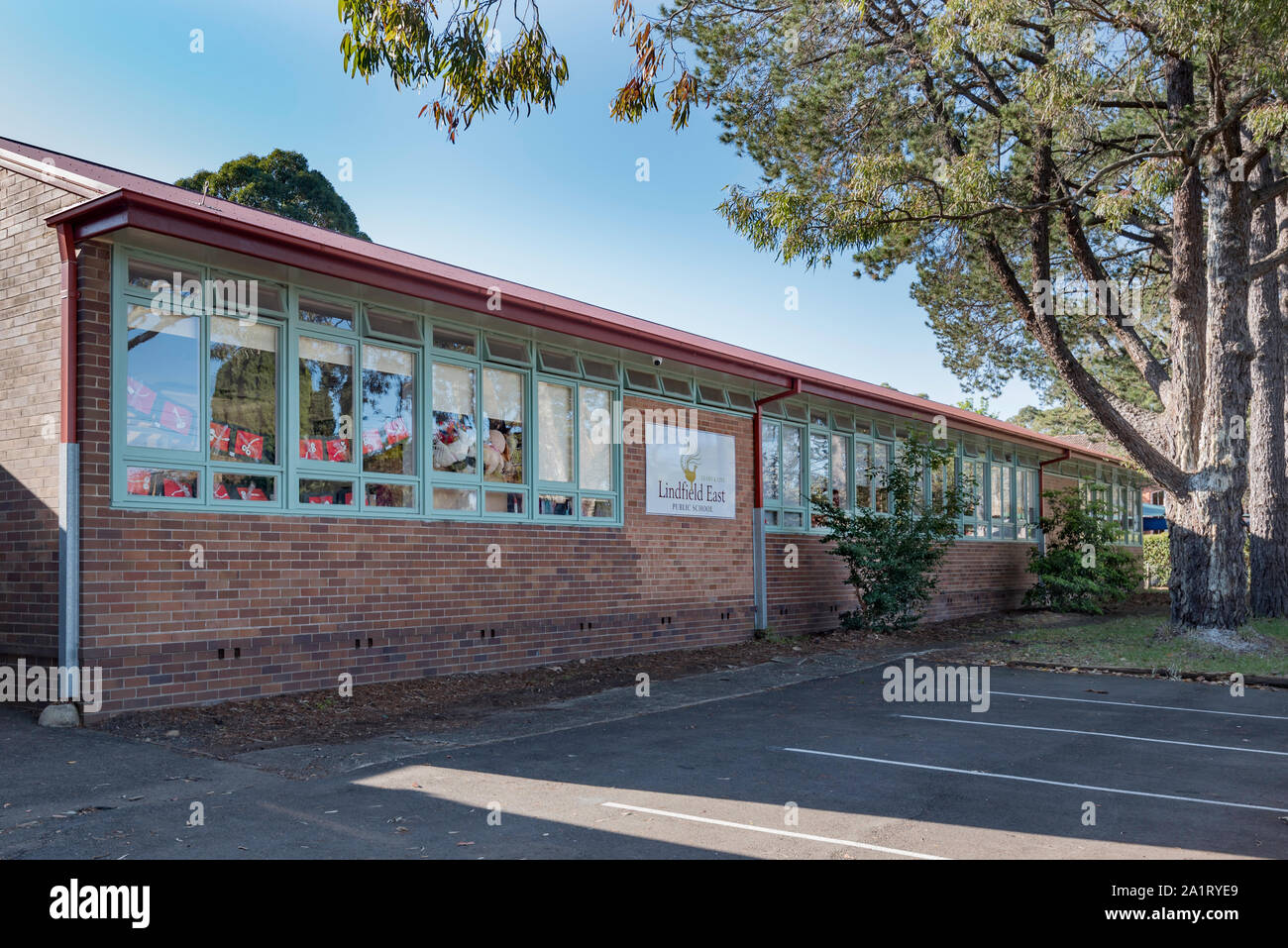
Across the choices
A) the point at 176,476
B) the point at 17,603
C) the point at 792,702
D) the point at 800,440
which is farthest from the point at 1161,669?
the point at 17,603

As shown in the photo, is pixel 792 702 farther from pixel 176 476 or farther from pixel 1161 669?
pixel 176 476

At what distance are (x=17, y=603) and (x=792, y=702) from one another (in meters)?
7.00

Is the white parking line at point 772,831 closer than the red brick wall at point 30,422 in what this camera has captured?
Yes

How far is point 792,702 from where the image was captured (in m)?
10.2

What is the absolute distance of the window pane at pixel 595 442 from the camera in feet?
42.0

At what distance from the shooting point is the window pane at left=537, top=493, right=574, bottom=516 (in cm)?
1213

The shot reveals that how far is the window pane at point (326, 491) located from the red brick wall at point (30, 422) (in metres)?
2.04

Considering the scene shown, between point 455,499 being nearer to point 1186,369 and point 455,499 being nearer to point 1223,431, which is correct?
point 1223,431

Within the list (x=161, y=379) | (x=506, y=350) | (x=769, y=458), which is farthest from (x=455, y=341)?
(x=769, y=458)

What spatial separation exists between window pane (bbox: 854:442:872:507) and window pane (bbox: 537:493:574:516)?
291 inches
